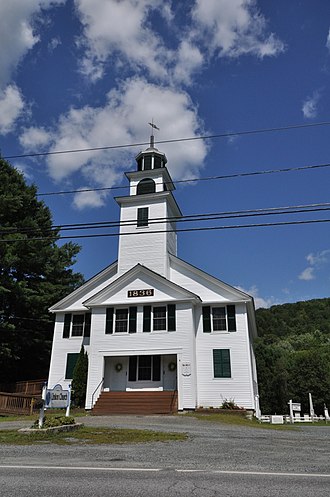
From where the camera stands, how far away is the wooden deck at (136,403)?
19.1 metres

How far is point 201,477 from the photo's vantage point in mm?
5469

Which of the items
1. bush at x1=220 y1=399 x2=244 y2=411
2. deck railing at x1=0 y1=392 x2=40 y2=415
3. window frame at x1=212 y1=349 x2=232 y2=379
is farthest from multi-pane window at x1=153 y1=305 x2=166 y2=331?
deck railing at x1=0 y1=392 x2=40 y2=415

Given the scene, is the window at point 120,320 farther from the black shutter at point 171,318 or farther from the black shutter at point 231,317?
the black shutter at point 231,317

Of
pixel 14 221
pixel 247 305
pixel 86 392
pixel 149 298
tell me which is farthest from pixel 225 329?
pixel 14 221

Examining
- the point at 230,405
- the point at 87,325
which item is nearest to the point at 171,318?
the point at 230,405

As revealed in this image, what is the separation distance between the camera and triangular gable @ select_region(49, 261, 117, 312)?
80.6ft

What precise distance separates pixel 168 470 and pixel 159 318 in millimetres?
15932

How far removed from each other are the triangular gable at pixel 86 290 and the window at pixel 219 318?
7.11 m

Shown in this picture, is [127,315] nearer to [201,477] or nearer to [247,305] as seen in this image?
[247,305]

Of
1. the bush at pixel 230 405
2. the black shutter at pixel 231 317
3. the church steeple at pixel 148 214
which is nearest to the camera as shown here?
the bush at pixel 230 405

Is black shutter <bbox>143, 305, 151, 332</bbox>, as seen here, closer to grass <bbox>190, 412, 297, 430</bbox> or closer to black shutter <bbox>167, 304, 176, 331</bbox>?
black shutter <bbox>167, 304, 176, 331</bbox>

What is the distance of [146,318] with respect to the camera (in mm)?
21953

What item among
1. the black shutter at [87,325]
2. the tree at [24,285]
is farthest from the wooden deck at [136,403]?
the tree at [24,285]

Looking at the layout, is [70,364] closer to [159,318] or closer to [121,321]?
[121,321]
